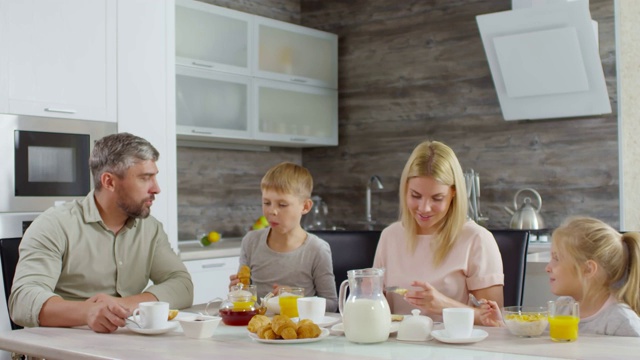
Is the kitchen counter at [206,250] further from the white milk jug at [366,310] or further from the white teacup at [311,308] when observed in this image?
the white milk jug at [366,310]

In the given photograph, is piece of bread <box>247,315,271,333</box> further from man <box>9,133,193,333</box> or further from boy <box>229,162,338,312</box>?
boy <box>229,162,338,312</box>

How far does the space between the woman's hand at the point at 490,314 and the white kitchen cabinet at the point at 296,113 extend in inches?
123

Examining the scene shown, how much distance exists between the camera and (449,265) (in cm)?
247

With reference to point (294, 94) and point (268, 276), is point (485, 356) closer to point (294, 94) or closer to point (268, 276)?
point (268, 276)

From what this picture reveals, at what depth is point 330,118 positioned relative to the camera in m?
5.59

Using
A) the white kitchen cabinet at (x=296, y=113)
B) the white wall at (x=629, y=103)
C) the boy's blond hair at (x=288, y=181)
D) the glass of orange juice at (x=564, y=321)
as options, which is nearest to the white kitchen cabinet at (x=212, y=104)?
the white kitchen cabinet at (x=296, y=113)

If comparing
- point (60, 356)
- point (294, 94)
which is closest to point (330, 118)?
point (294, 94)

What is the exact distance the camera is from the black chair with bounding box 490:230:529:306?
8.04ft

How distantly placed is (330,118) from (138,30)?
6.34 ft

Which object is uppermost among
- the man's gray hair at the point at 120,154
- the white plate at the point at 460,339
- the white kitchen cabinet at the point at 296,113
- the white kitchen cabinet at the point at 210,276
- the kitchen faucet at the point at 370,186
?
the white kitchen cabinet at the point at 296,113

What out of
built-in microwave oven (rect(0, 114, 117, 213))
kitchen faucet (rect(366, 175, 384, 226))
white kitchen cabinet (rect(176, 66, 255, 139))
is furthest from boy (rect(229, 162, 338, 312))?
kitchen faucet (rect(366, 175, 384, 226))

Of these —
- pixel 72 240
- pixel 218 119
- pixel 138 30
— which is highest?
pixel 138 30

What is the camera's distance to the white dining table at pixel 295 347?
1710 millimetres

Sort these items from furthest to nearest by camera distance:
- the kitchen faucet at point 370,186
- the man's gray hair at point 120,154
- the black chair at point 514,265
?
1. the kitchen faucet at point 370,186
2. the man's gray hair at point 120,154
3. the black chair at point 514,265
